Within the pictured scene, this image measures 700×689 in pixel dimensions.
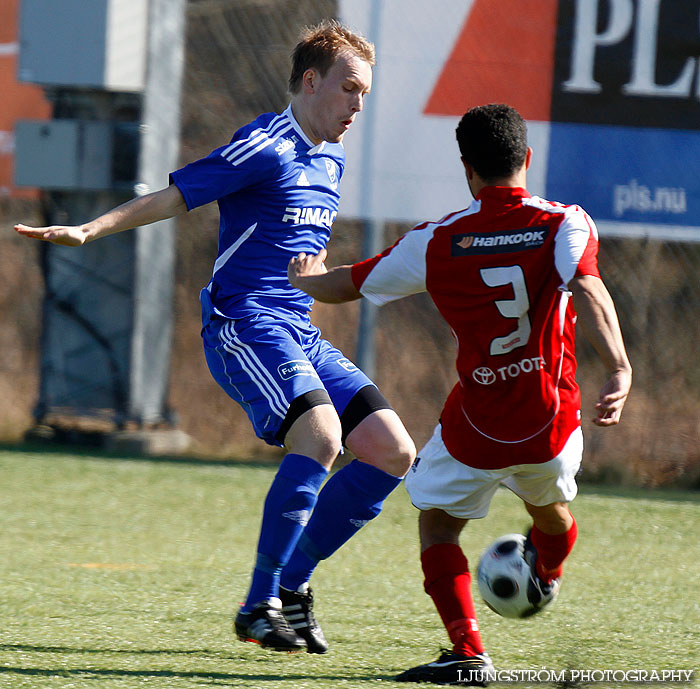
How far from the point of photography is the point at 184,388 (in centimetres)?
758

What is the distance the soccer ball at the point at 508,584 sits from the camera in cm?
305

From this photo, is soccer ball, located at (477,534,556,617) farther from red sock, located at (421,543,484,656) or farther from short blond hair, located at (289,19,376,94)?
short blond hair, located at (289,19,376,94)

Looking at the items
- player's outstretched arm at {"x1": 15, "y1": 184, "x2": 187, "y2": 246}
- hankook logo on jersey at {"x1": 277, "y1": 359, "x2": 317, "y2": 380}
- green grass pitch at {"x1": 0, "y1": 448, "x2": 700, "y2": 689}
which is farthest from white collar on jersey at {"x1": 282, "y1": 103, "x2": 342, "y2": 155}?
green grass pitch at {"x1": 0, "y1": 448, "x2": 700, "y2": 689}

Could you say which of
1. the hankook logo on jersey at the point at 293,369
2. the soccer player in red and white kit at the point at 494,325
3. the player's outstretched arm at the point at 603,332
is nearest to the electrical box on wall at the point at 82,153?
the hankook logo on jersey at the point at 293,369

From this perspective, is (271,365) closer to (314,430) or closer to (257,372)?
(257,372)

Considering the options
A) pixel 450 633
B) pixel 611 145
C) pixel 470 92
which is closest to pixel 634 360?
pixel 611 145

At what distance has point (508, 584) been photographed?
120 inches

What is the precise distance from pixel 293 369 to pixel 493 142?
852mm

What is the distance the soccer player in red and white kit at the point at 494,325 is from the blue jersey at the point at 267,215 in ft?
1.50

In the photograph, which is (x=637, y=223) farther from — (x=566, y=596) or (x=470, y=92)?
(x=566, y=596)

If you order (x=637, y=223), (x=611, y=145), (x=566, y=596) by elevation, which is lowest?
(x=566, y=596)

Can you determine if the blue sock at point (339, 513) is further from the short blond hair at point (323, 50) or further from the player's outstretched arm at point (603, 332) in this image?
the short blond hair at point (323, 50)

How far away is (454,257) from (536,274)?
0.20 m

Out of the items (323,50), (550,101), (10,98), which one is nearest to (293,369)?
(323,50)
